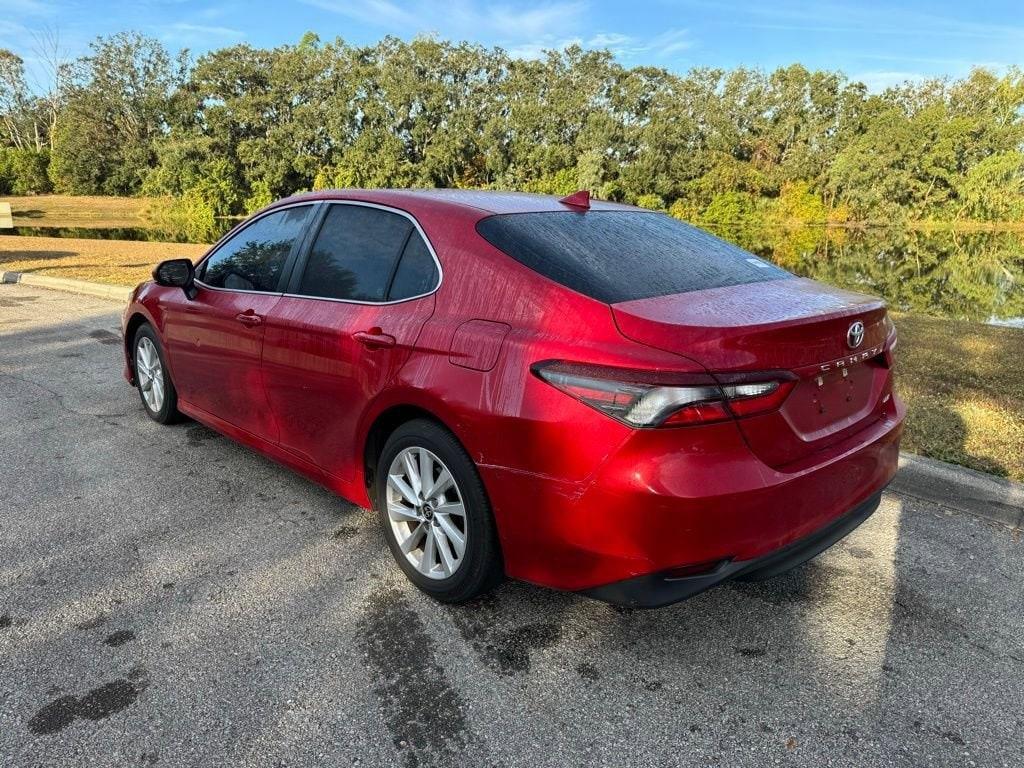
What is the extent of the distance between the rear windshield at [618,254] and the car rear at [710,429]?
13mm

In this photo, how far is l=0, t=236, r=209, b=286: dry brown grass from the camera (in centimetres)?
1318

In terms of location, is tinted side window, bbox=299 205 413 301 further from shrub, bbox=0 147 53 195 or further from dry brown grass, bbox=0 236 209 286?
shrub, bbox=0 147 53 195

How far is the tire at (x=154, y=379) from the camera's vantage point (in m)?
4.76

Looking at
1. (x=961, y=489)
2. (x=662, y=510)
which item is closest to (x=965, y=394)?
(x=961, y=489)

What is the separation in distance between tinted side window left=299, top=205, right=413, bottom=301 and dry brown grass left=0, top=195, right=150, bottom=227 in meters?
37.0

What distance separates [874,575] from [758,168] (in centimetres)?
5673

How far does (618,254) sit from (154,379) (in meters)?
3.57

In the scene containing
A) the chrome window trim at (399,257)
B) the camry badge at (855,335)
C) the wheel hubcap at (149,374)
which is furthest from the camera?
the wheel hubcap at (149,374)

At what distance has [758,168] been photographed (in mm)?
54594

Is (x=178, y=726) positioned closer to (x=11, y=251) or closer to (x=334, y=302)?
(x=334, y=302)

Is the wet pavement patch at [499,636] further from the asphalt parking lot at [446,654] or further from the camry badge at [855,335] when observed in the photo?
the camry badge at [855,335]

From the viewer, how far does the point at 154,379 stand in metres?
4.94

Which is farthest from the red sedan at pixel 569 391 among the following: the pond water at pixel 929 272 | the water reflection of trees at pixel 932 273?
the water reflection of trees at pixel 932 273

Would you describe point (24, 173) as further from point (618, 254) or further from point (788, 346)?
point (788, 346)
